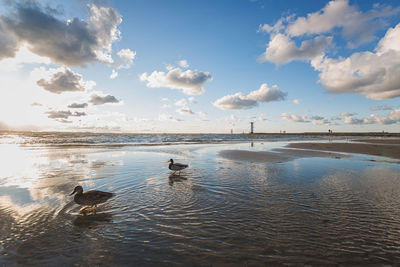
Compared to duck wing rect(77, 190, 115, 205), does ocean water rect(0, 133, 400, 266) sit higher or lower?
lower

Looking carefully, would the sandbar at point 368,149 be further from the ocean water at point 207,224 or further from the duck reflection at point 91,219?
the duck reflection at point 91,219

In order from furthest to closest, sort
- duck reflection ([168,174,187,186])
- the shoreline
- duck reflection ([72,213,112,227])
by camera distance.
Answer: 1. the shoreline
2. duck reflection ([168,174,187,186])
3. duck reflection ([72,213,112,227])

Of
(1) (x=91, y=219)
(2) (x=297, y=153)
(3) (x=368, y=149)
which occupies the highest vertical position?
(3) (x=368, y=149)

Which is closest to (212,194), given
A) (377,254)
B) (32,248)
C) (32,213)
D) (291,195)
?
(291,195)

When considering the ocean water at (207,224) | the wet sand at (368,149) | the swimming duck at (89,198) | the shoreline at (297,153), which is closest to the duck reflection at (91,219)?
the ocean water at (207,224)

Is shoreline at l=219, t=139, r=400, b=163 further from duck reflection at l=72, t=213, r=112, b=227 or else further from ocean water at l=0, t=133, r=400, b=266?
duck reflection at l=72, t=213, r=112, b=227

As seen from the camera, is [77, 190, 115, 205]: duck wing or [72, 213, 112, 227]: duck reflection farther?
[77, 190, 115, 205]: duck wing

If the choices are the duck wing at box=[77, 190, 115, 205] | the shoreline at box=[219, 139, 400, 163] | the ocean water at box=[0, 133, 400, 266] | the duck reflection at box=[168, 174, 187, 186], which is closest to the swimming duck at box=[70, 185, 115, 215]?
the duck wing at box=[77, 190, 115, 205]

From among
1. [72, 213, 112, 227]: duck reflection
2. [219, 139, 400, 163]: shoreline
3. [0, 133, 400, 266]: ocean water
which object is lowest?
[72, 213, 112, 227]: duck reflection

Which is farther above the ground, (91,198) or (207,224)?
(91,198)

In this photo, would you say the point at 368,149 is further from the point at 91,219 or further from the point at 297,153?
the point at 91,219

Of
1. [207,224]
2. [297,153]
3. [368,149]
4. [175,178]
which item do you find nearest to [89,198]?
[207,224]

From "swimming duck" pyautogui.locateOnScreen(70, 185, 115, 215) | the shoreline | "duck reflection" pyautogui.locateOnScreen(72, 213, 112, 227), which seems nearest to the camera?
"duck reflection" pyautogui.locateOnScreen(72, 213, 112, 227)

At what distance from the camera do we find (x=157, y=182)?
9695 millimetres
